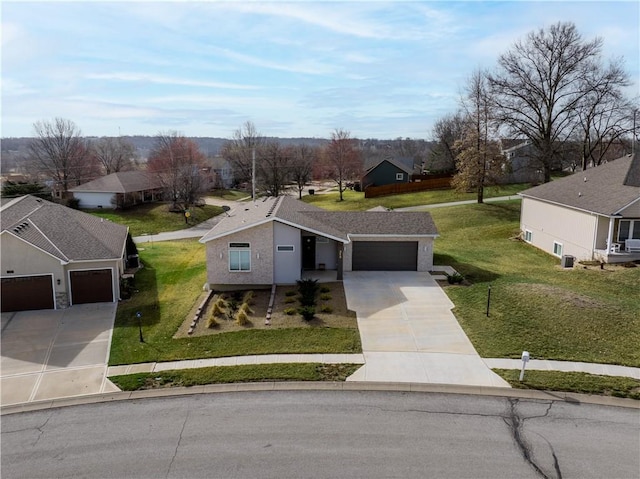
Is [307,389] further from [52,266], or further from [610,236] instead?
[610,236]

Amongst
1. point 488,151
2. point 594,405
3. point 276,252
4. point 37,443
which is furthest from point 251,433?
point 488,151

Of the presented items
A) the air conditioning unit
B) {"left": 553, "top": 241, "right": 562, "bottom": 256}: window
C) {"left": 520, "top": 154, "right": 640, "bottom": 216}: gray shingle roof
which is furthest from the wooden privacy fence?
the air conditioning unit

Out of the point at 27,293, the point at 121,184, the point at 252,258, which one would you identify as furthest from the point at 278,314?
the point at 121,184

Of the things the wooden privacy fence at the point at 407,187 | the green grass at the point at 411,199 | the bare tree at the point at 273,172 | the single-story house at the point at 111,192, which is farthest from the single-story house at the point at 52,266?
the bare tree at the point at 273,172

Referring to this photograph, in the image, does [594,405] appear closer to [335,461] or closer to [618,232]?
[335,461]

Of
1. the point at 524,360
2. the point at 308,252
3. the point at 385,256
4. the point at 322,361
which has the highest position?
the point at 308,252

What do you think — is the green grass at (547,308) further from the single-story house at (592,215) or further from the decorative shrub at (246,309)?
the decorative shrub at (246,309)
